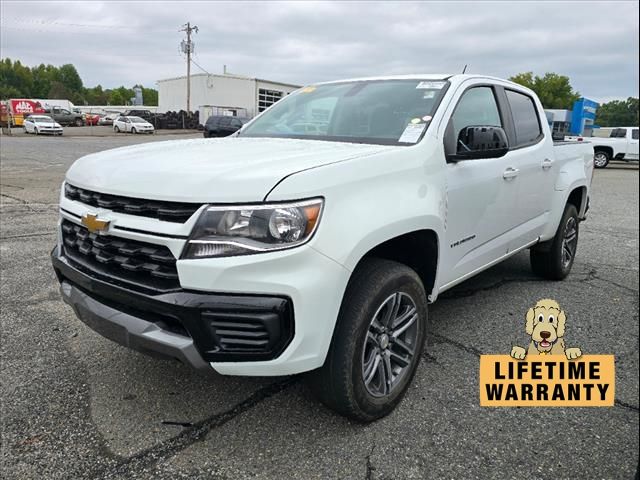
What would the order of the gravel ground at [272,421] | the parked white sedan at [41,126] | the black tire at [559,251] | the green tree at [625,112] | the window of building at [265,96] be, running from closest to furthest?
1. the green tree at [625,112]
2. the gravel ground at [272,421]
3. the black tire at [559,251]
4. the parked white sedan at [41,126]
5. the window of building at [265,96]

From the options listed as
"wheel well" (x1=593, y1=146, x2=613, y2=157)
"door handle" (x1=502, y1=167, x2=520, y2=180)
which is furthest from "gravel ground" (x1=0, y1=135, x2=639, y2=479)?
"wheel well" (x1=593, y1=146, x2=613, y2=157)

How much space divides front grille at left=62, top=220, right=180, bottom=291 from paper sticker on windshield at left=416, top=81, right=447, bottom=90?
2110mm

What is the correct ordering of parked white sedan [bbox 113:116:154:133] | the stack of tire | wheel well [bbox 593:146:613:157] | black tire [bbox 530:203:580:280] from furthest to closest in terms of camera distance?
the stack of tire, parked white sedan [bbox 113:116:154:133], wheel well [bbox 593:146:613:157], black tire [bbox 530:203:580:280]

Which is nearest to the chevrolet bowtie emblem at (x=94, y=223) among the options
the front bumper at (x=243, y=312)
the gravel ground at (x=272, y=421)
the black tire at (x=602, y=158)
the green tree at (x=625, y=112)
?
the front bumper at (x=243, y=312)

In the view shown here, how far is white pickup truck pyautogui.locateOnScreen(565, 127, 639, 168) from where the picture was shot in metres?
21.5

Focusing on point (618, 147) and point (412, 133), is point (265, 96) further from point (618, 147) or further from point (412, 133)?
point (412, 133)

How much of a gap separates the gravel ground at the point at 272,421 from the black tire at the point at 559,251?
882 mm

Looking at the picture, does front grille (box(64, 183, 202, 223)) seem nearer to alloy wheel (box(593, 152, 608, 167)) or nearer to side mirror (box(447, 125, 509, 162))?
side mirror (box(447, 125, 509, 162))

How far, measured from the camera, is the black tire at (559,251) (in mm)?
4730

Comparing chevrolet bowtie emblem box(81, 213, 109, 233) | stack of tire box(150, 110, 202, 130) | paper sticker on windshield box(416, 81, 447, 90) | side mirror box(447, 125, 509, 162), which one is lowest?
chevrolet bowtie emblem box(81, 213, 109, 233)

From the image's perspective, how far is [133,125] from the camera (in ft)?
126

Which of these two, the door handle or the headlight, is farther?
the door handle

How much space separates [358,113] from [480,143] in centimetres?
88

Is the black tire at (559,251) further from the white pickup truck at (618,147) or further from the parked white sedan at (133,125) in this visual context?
the parked white sedan at (133,125)
